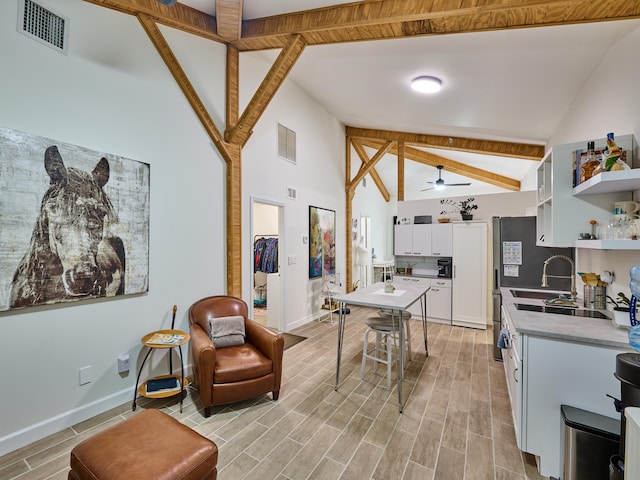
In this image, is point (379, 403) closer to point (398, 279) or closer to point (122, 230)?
point (122, 230)

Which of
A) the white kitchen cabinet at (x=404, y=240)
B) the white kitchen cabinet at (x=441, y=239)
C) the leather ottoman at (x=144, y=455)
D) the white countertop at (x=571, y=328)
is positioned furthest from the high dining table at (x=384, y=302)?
the white kitchen cabinet at (x=404, y=240)

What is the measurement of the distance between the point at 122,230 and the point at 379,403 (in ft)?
8.93

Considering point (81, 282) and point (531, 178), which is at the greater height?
point (531, 178)

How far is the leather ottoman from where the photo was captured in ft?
4.21

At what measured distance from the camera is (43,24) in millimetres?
2096

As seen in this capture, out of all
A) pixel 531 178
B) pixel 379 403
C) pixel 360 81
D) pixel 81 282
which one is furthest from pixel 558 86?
pixel 81 282

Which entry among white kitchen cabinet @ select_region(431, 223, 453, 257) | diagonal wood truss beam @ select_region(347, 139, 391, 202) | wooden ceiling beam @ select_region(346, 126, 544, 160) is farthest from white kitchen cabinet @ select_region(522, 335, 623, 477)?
diagonal wood truss beam @ select_region(347, 139, 391, 202)

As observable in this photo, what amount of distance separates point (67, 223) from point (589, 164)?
3.83 meters

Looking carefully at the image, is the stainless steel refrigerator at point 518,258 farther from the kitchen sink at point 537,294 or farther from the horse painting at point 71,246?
the horse painting at point 71,246

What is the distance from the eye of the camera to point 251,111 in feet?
11.2

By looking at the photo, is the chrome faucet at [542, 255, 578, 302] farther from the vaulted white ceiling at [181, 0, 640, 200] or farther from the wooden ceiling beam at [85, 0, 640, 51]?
the wooden ceiling beam at [85, 0, 640, 51]

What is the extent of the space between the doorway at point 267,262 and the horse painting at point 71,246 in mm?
1697

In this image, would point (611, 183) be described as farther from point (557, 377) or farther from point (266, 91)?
point (266, 91)

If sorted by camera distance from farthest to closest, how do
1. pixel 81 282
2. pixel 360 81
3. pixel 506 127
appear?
1. pixel 506 127
2. pixel 360 81
3. pixel 81 282
